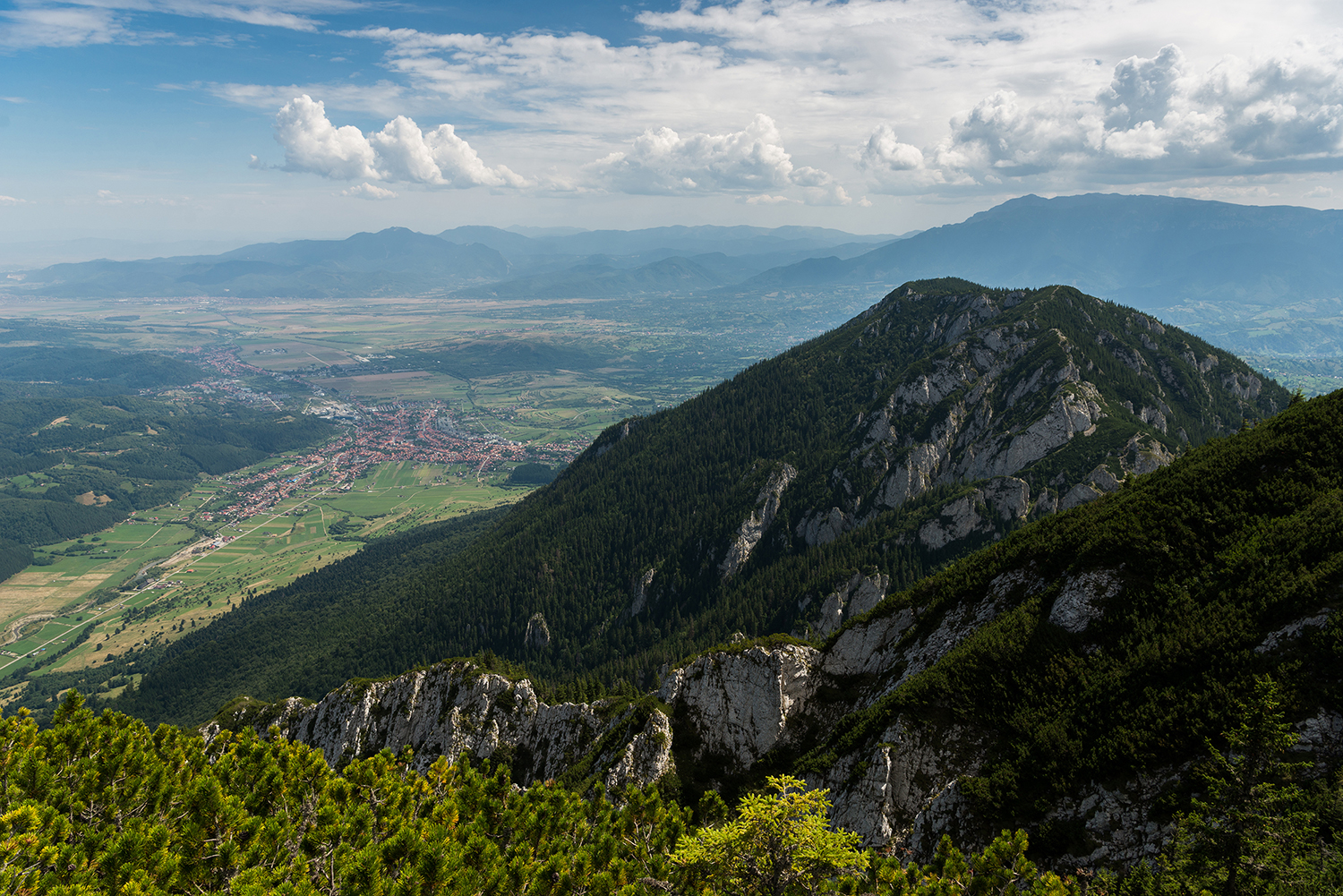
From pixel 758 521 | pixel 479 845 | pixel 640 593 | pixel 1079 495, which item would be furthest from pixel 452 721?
pixel 1079 495

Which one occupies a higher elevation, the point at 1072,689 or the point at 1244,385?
the point at 1072,689

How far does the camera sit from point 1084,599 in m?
46.1

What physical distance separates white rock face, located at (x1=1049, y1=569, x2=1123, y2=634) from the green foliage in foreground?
50.8 feet

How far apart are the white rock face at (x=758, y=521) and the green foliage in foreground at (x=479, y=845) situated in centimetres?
14453

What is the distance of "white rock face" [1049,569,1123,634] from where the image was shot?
45.3 metres

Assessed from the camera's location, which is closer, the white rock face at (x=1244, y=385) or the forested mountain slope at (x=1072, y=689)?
the forested mountain slope at (x=1072, y=689)

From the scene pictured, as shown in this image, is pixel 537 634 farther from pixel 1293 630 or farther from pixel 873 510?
pixel 1293 630

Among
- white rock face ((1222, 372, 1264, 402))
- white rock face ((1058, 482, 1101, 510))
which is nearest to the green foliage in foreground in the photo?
white rock face ((1058, 482, 1101, 510))

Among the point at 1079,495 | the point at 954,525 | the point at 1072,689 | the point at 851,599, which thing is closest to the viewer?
the point at 1072,689

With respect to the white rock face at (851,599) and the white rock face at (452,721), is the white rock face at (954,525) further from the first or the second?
the white rock face at (452,721)

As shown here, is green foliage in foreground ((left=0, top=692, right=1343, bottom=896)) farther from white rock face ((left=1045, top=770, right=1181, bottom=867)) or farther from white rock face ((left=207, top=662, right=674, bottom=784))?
white rock face ((left=207, top=662, right=674, bottom=784))

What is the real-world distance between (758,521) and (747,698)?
123 metres

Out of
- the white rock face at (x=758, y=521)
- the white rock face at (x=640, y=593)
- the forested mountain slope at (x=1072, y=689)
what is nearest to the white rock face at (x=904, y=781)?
the forested mountain slope at (x=1072, y=689)

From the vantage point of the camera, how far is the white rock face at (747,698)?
62.6 metres
